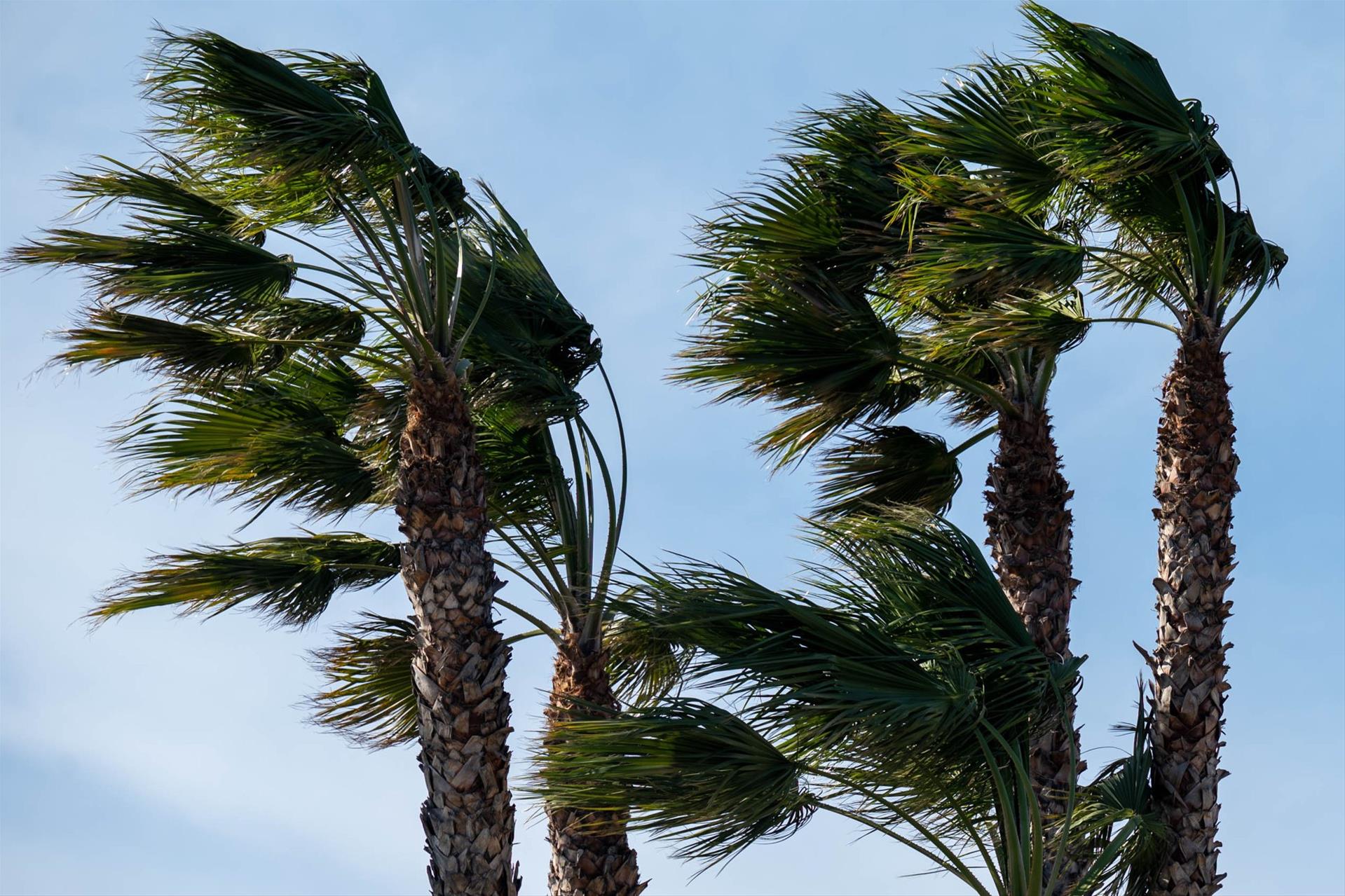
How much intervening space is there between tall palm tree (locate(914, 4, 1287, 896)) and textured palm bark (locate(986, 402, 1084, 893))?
79 centimetres

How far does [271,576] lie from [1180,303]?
6.38m

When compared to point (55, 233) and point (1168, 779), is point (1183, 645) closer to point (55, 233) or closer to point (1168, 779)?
point (1168, 779)

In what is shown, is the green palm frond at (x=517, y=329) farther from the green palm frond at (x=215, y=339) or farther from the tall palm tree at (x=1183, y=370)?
the tall palm tree at (x=1183, y=370)

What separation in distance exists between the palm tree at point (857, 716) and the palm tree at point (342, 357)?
4.11ft

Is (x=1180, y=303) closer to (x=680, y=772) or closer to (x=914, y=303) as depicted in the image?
(x=914, y=303)

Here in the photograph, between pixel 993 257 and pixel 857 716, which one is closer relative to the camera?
pixel 857 716

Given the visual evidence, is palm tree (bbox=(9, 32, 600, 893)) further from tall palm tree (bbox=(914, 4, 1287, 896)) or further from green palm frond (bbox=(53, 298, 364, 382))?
tall palm tree (bbox=(914, 4, 1287, 896))

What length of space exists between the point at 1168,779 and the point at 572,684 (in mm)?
3869

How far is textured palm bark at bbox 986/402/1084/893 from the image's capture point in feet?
34.2

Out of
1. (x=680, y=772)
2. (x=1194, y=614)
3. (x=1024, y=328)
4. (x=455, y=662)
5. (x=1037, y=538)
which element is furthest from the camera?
(x=1037, y=538)

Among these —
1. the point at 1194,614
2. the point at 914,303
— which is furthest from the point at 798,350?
the point at 1194,614

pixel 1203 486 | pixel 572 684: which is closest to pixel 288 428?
pixel 572 684

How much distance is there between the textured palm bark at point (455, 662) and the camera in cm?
916

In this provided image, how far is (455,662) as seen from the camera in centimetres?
922
